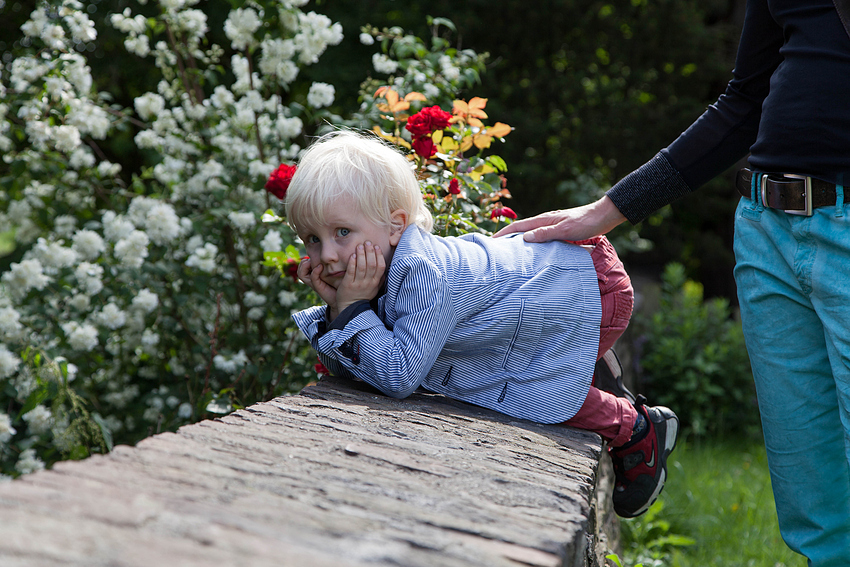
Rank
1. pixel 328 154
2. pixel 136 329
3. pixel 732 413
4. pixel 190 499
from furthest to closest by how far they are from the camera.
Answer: pixel 732 413, pixel 136 329, pixel 328 154, pixel 190 499

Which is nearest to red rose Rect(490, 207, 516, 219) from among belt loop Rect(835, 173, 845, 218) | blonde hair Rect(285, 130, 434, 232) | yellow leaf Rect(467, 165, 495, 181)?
yellow leaf Rect(467, 165, 495, 181)

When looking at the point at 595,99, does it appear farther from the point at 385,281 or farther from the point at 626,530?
the point at 385,281

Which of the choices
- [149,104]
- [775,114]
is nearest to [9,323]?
[149,104]

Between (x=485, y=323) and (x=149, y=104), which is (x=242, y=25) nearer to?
(x=149, y=104)

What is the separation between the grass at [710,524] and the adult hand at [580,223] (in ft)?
5.31

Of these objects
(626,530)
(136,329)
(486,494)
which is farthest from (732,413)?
(486,494)

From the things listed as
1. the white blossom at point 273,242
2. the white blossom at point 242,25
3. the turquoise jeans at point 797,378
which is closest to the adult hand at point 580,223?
the turquoise jeans at point 797,378

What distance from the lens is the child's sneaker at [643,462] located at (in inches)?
84.9

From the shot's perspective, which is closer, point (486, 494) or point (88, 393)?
point (486, 494)

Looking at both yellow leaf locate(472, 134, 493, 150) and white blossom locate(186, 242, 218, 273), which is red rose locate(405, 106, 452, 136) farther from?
white blossom locate(186, 242, 218, 273)

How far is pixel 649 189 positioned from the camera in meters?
1.97

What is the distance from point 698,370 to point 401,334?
3.82 m

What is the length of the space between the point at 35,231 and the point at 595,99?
4.58 m

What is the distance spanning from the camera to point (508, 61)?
20.9 feet
